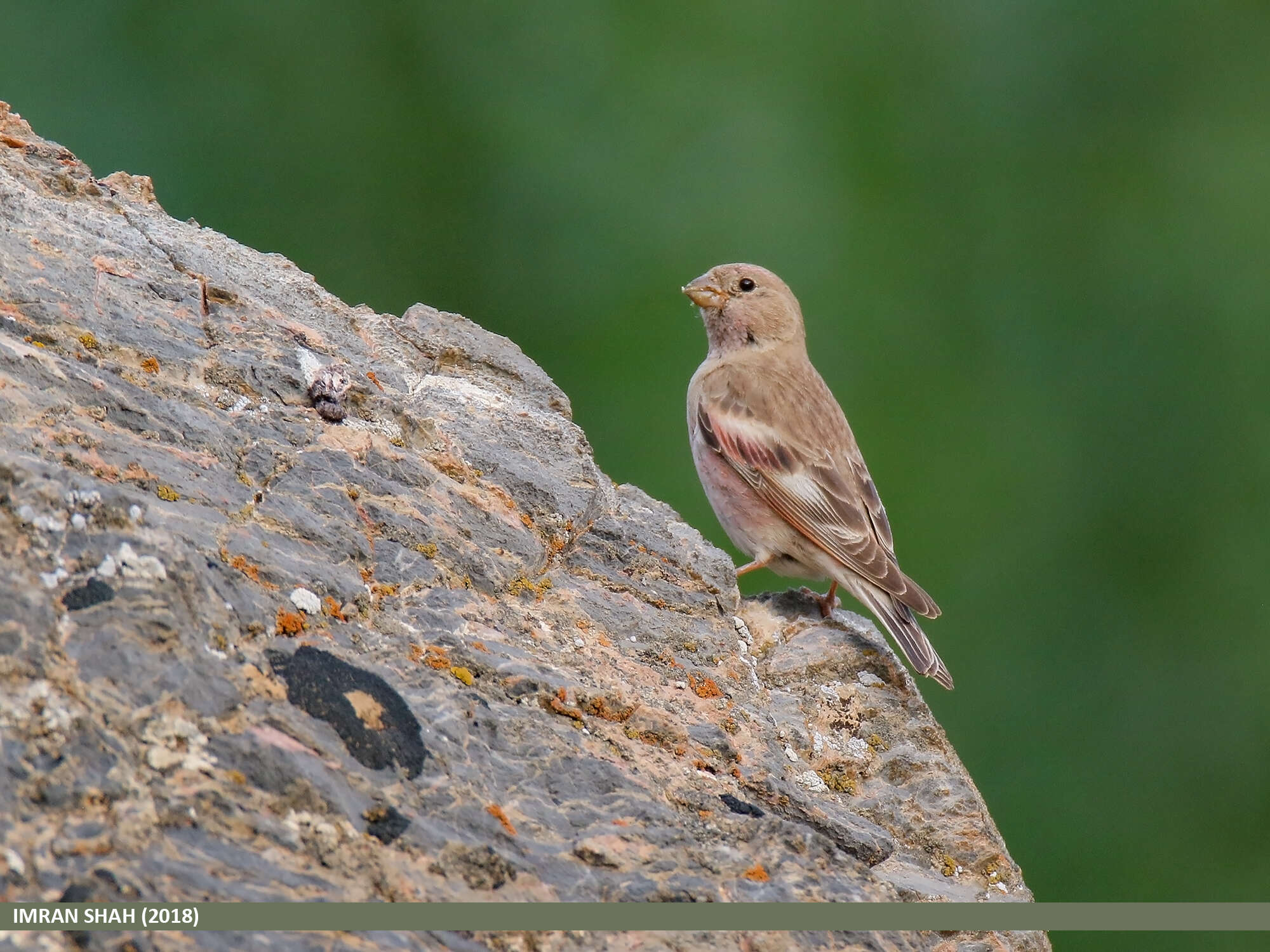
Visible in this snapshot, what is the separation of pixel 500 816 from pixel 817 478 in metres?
3.71

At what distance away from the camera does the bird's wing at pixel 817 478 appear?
5.62 meters

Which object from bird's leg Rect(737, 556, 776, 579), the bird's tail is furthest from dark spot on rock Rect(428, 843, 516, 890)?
bird's leg Rect(737, 556, 776, 579)

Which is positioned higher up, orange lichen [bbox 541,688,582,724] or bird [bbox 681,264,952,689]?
bird [bbox 681,264,952,689]

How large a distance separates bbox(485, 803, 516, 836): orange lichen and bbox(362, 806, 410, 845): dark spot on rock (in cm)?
20

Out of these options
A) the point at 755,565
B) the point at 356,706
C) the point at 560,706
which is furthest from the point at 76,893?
the point at 755,565

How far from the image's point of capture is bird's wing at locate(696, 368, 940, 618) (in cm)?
562

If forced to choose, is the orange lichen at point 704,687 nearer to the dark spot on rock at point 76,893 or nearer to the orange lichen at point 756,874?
the orange lichen at point 756,874

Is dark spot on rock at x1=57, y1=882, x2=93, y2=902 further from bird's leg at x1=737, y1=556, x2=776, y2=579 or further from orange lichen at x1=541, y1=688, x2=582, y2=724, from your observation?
bird's leg at x1=737, y1=556, x2=776, y2=579

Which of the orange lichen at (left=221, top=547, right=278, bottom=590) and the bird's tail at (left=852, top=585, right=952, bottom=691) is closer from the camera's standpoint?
the orange lichen at (left=221, top=547, right=278, bottom=590)

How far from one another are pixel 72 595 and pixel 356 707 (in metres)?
0.59

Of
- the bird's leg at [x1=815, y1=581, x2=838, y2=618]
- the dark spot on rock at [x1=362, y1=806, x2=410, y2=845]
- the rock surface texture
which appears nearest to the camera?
the rock surface texture

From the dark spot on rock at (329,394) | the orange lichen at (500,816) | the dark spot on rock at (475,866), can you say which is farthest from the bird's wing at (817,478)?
the dark spot on rock at (475,866)

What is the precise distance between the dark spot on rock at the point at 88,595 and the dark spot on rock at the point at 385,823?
63cm

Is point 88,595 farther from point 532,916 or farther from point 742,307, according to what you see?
point 742,307
